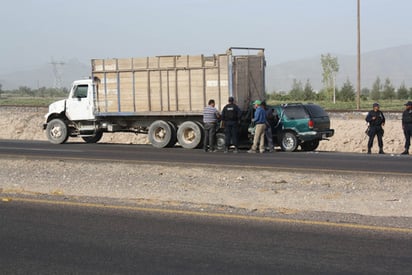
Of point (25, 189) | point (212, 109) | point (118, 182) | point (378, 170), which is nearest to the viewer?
point (25, 189)

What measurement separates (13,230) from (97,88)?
16.7 meters

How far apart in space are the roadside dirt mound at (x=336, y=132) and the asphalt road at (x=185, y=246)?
19817 millimetres

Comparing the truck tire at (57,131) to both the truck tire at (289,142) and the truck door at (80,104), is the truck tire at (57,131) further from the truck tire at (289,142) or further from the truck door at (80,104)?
the truck tire at (289,142)

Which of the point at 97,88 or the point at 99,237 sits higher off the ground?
the point at 97,88

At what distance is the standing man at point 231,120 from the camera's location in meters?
20.4

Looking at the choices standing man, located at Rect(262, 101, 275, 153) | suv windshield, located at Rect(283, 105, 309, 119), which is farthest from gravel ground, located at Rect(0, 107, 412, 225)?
suv windshield, located at Rect(283, 105, 309, 119)

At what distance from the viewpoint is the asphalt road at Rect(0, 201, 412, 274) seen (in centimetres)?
621

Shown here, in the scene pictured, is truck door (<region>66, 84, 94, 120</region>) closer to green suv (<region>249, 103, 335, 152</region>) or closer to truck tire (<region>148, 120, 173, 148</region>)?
truck tire (<region>148, 120, 173, 148</region>)

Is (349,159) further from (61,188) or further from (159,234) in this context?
(159,234)

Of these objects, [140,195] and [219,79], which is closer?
[140,195]

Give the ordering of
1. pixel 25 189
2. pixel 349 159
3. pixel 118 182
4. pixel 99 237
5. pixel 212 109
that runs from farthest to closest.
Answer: pixel 212 109
pixel 349 159
pixel 118 182
pixel 25 189
pixel 99 237

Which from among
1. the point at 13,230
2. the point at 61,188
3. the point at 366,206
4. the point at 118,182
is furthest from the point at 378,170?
the point at 13,230

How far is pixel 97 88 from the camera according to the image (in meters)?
24.3

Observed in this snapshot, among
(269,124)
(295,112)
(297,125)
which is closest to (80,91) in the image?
(269,124)
